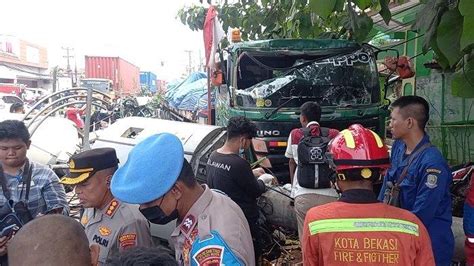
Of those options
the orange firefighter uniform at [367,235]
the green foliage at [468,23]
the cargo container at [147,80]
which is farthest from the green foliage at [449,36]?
the cargo container at [147,80]

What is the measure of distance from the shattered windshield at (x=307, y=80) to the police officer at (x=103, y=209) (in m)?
3.86

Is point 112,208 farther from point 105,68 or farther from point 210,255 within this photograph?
point 105,68

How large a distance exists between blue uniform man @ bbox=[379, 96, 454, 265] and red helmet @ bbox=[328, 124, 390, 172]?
32.1 inches

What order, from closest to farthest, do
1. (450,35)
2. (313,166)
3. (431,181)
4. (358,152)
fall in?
(358,152) < (450,35) < (431,181) < (313,166)

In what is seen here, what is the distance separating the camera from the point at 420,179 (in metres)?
2.63

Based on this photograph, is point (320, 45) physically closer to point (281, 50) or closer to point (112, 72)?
point (281, 50)

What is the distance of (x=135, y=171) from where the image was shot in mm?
1513

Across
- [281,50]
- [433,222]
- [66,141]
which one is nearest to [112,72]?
[66,141]

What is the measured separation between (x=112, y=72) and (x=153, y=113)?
73.5ft

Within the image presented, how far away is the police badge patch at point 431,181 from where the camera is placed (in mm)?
2543

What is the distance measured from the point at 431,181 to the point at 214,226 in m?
1.55

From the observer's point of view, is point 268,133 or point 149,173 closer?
point 149,173

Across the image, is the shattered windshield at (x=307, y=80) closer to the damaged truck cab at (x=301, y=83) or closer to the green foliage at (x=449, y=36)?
the damaged truck cab at (x=301, y=83)

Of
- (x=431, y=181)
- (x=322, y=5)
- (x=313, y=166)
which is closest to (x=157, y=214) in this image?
(x=322, y=5)
